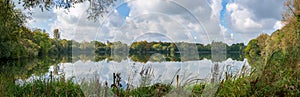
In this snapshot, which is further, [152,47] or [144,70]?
[152,47]

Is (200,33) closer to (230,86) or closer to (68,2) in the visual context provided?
(230,86)

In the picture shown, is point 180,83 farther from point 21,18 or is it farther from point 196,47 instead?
point 21,18

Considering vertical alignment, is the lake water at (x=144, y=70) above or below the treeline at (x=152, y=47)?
below

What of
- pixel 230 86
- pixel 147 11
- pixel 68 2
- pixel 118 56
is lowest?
pixel 230 86

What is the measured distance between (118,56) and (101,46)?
1.35 feet

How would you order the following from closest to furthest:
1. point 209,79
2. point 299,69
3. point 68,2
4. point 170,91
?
1. point 170,91
2. point 209,79
3. point 299,69
4. point 68,2

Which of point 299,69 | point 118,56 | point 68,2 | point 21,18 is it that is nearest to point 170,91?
point 118,56

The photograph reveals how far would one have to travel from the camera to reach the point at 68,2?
9375 millimetres

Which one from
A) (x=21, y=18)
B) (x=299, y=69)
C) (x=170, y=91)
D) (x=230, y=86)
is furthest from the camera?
(x=21, y=18)

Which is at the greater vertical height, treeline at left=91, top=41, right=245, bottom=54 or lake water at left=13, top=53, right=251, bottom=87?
treeline at left=91, top=41, right=245, bottom=54

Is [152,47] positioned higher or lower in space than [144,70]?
higher

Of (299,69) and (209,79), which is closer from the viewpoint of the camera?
(209,79)

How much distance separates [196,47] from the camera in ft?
13.7

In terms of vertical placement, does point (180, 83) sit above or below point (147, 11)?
below
